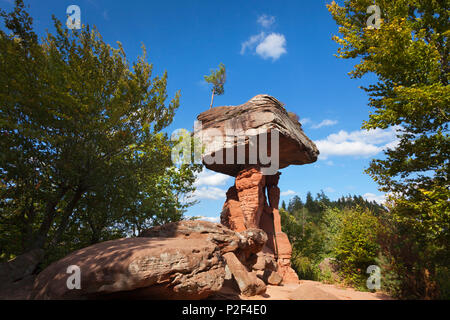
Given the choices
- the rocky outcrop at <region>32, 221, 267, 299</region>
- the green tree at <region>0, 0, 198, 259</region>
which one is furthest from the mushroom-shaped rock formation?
the rocky outcrop at <region>32, 221, 267, 299</region>

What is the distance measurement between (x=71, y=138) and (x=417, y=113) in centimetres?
1261

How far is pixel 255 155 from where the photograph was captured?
13.4m

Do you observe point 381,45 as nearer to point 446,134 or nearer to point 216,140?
point 446,134

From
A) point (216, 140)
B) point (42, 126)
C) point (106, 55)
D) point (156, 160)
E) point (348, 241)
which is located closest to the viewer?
point (42, 126)

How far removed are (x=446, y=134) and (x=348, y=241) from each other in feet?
22.1

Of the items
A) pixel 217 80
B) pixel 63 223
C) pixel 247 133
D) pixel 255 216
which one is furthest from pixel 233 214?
pixel 217 80

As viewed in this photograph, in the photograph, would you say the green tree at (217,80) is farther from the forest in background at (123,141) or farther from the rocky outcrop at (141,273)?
the rocky outcrop at (141,273)

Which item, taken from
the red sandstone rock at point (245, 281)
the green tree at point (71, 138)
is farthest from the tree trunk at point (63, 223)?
the red sandstone rock at point (245, 281)

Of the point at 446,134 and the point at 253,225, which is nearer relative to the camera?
the point at 446,134

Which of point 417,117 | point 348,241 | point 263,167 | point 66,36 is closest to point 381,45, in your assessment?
point 417,117

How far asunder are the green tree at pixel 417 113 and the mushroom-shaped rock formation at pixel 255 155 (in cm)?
485

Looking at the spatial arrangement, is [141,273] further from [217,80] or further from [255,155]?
[217,80]

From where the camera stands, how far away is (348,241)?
11508 mm

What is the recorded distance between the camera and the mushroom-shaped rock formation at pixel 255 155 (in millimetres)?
12625
